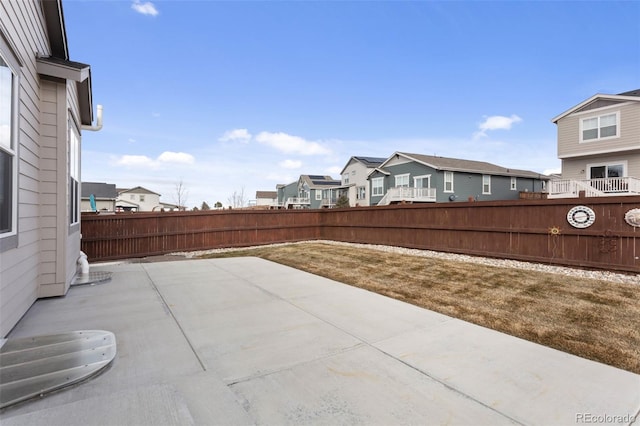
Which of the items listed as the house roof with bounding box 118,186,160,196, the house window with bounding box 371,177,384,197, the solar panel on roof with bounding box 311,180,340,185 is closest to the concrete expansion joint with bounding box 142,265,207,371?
the house window with bounding box 371,177,384,197

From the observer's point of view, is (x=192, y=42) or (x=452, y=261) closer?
(x=452, y=261)

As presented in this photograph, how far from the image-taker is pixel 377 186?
26.4 meters

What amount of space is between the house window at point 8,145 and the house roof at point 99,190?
110ft

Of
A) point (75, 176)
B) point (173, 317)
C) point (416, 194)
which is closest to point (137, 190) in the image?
point (416, 194)

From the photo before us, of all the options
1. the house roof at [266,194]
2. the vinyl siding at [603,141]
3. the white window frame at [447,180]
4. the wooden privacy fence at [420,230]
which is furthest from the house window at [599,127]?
the house roof at [266,194]

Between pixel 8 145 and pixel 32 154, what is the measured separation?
3.23 ft

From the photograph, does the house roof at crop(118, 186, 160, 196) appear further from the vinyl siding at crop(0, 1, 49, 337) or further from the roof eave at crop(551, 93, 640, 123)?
the roof eave at crop(551, 93, 640, 123)

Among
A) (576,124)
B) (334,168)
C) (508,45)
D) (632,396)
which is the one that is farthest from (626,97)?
(334,168)

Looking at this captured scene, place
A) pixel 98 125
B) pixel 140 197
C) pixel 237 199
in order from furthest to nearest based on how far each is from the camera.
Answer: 1. pixel 237 199
2. pixel 140 197
3. pixel 98 125

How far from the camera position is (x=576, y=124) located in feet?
52.6

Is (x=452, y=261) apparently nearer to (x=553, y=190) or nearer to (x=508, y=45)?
(x=508, y=45)

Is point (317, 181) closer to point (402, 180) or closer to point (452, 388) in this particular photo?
point (402, 180)

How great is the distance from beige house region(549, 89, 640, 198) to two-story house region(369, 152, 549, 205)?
244 inches

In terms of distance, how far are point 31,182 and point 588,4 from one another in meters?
12.6
